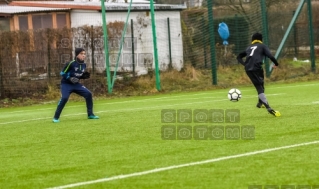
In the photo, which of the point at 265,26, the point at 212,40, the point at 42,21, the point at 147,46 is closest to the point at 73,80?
the point at 212,40

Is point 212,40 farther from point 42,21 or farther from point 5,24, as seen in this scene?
point 5,24

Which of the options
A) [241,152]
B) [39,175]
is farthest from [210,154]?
[39,175]

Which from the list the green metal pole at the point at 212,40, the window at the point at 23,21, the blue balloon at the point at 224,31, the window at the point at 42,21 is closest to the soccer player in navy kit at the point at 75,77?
the green metal pole at the point at 212,40

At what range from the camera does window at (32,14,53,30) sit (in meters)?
33.6

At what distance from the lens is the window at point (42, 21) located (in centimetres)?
3360

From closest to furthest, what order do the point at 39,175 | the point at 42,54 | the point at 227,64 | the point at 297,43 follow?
the point at 39,175, the point at 42,54, the point at 227,64, the point at 297,43

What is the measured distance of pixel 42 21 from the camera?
3381cm

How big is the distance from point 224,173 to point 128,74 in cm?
2061

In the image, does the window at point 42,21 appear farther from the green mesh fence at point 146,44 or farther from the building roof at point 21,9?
the green mesh fence at point 146,44

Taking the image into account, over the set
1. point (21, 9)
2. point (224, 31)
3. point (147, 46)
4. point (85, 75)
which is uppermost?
point (21, 9)

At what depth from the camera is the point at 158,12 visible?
33.0m

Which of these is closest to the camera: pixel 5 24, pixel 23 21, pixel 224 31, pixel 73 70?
pixel 73 70

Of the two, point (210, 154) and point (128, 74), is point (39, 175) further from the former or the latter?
point (128, 74)

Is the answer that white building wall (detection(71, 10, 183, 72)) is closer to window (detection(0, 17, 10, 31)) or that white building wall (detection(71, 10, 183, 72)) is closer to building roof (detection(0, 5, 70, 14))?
building roof (detection(0, 5, 70, 14))
